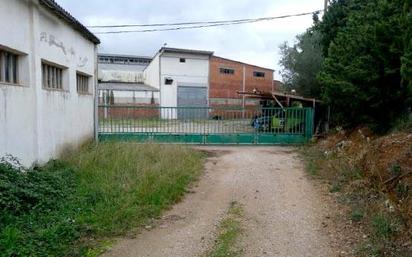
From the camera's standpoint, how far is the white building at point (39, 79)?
702 cm

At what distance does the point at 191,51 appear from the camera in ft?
114

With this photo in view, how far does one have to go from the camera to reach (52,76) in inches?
379

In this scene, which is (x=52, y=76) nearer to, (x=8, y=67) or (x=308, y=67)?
(x=8, y=67)

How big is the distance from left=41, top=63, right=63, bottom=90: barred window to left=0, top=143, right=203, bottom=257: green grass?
1963 mm

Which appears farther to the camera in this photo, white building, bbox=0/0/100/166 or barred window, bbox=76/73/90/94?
barred window, bbox=76/73/90/94

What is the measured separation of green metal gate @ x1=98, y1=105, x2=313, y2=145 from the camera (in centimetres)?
1412

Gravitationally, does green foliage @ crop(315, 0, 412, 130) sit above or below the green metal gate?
above

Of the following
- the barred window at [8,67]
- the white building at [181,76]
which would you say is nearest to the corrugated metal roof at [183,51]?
the white building at [181,76]

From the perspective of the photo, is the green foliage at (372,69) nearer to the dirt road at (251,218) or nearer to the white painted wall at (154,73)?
the dirt road at (251,218)

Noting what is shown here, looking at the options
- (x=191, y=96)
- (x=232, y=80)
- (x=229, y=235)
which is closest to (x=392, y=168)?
(x=229, y=235)

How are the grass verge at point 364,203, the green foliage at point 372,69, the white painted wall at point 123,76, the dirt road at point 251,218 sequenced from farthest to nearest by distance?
the white painted wall at point 123,76, the green foliage at point 372,69, the dirt road at point 251,218, the grass verge at point 364,203

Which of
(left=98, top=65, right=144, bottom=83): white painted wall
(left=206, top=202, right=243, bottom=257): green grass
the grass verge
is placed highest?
(left=98, top=65, right=144, bottom=83): white painted wall

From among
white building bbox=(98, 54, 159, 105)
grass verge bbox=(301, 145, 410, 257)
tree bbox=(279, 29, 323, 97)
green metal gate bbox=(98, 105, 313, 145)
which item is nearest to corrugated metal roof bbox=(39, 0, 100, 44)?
green metal gate bbox=(98, 105, 313, 145)

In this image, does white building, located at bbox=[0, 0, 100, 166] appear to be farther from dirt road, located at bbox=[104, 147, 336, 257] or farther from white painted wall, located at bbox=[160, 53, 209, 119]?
white painted wall, located at bbox=[160, 53, 209, 119]
